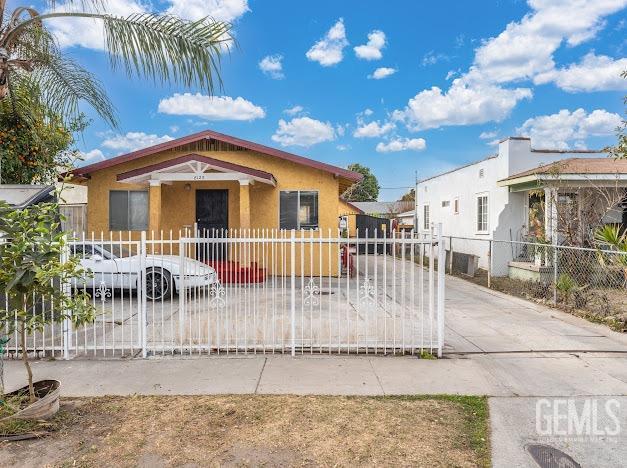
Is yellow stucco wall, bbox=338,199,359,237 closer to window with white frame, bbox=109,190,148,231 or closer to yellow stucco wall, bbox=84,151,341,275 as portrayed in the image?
yellow stucco wall, bbox=84,151,341,275

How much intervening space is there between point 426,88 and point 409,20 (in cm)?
703

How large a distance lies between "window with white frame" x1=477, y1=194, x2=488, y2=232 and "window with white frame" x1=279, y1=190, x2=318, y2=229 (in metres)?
6.55

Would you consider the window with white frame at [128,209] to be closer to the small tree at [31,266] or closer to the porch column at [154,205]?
the porch column at [154,205]

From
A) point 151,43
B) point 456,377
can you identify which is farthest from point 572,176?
point 151,43

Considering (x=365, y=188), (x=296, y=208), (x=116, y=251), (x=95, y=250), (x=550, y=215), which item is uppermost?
(x=365, y=188)

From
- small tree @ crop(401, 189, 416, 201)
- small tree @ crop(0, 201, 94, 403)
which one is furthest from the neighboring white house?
small tree @ crop(401, 189, 416, 201)

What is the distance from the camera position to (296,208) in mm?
13523

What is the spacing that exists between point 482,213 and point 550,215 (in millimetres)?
4079

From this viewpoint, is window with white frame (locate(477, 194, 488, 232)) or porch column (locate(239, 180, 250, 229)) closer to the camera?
porch column (locate(239, 180, 250, 229))

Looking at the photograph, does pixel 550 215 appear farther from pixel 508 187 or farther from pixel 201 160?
pixel 201 160

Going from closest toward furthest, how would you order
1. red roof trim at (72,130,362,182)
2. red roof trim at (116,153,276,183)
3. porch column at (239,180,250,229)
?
red roof trim at (116,153,276,183), porch column at (239,180,250,229), red roof trim at (72,130,362,182)

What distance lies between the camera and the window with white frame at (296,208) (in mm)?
13508

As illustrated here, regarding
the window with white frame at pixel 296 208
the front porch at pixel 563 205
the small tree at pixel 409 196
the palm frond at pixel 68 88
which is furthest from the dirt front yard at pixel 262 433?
the small tree at pixel 409 196

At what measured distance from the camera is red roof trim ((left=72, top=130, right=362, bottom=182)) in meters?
13.1
